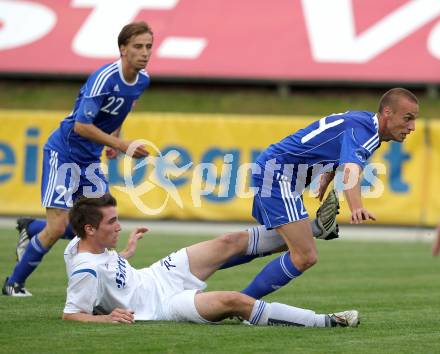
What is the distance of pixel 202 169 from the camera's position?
1802 centimetres

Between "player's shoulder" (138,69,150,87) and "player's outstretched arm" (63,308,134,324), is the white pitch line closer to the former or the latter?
"player's shoulder" (138,69,150,87)

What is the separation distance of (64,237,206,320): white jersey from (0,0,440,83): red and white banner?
16.0 meters

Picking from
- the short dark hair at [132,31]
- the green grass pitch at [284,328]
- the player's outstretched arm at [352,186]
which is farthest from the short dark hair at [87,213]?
the short dark hair at [132,31]

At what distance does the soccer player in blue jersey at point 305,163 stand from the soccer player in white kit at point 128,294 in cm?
48

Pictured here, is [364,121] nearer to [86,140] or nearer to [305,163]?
[305,163]

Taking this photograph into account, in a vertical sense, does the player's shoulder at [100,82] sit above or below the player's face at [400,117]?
above

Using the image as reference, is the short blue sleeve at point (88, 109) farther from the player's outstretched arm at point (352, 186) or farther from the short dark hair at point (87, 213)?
the player's outstretched arm at point (352, 186)

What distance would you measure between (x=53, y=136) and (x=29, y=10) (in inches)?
613

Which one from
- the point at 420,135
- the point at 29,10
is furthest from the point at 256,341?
the point at 29,10

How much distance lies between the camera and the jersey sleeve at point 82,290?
7270 millimetres

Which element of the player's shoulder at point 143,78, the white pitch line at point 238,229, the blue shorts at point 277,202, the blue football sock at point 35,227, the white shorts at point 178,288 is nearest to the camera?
the white shorts at point 178,288

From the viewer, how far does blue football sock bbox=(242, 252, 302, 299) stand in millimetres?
7789

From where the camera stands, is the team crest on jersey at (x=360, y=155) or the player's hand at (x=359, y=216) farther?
the team crest on jersey at (x=360, y=155)

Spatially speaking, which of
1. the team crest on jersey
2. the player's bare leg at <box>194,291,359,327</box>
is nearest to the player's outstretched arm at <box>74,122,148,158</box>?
the player's bare leg at <box>194,291,359,327</box>
